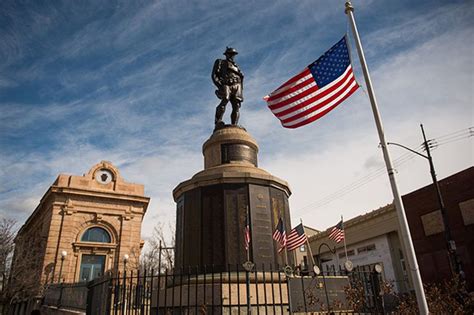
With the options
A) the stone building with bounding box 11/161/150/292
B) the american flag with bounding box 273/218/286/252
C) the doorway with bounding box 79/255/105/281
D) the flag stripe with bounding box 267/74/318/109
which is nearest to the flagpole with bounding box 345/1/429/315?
the flag stripe with bounding box 267/74/318/109

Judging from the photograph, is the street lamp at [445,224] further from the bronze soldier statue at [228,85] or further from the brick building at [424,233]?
the bronze soldier statue at [228,85]

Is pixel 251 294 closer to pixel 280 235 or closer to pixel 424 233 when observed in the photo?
pixel 280 235

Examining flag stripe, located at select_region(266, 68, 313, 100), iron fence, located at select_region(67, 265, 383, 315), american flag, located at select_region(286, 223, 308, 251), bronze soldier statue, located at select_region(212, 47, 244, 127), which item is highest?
bronze soldier statue, located at select_region(212, 47, 244, 127)

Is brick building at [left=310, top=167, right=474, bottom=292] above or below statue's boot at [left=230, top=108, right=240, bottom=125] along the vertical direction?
below

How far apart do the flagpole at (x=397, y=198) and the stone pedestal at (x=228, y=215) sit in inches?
170

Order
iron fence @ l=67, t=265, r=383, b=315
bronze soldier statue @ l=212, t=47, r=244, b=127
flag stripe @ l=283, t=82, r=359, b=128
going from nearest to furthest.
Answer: flag stripe @ l=283, t=82, r=359, b=128 < iron fence @ l=67, t=265, r=383, b=315 < bronze soldier statue @ l=212, t=47, r=244, b=127

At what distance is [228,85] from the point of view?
13.0 meters

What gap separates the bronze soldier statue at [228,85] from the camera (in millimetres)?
12867

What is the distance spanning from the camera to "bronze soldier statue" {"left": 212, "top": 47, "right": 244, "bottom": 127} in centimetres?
1287

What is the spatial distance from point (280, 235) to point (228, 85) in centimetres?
633

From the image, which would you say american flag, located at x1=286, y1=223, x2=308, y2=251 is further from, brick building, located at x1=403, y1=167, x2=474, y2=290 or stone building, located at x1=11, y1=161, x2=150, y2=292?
stone building, located at x1=11, y1=161, x2=150, y2=292

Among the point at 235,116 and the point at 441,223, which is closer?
the point at 235,116

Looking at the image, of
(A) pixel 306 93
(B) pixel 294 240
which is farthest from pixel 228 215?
(A) pixel 306 93

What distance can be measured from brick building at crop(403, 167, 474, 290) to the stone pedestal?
17314 mm
